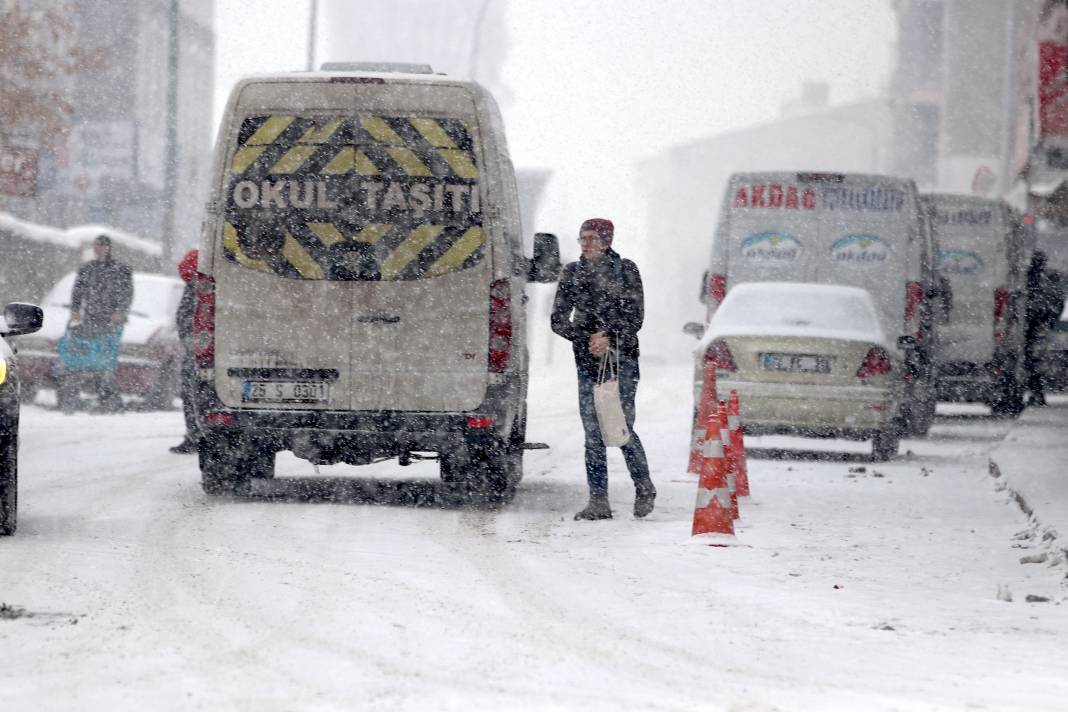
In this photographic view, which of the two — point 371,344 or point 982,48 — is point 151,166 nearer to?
point 982,48

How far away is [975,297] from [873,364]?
24.2 ft

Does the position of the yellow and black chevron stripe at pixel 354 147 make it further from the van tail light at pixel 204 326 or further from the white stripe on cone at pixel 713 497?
the white stripe on cone at pixel 713 497

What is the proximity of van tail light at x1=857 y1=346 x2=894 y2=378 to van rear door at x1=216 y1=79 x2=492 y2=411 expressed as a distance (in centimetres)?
582

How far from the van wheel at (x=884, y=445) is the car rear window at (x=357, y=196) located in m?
6.50

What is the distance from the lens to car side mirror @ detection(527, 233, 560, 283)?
38.5ft

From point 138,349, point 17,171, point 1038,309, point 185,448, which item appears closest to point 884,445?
point 185,448

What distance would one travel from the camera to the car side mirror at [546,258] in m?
11.8

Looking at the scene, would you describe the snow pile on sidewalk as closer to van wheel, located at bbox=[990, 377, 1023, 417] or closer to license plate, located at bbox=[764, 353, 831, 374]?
van wheel, located at bbox=[990, 377, 1023, 417]

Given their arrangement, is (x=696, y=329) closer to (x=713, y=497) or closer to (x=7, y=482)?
(x=713, y=497)

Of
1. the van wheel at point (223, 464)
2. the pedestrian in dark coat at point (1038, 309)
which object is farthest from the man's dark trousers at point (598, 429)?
the pedestrian in dark coat at point (1038, 309)

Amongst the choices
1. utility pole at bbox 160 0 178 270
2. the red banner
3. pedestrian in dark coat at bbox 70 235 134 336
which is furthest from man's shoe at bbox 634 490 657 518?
utility pole at bbox 160 0 178 270

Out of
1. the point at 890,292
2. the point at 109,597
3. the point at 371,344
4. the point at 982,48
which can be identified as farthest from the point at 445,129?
the point at 982,48

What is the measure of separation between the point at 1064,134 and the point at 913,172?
55.5 meters

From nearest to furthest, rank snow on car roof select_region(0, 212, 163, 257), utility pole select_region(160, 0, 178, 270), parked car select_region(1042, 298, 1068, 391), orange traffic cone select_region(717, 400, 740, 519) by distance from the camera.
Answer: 1. orange traffic cone select_region(717, 400, 740, 519)
2. parked car select_region(1042, 298, 1068, 391)
3. snow on car roof select_region(0, 212, 163, 257)
4. utility pole select_region(160, 0, 178, 270)
